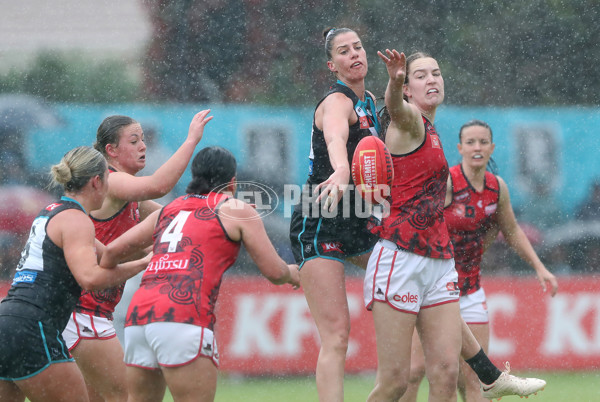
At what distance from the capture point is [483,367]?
5.09m

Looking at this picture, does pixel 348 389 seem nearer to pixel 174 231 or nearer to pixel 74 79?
pixel 174 231

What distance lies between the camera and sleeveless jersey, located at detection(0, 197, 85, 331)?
4.19 metres

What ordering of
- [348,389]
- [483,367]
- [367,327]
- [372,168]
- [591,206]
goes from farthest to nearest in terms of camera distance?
[591,206], [367,327], [348,389], [483,367], [372,168]

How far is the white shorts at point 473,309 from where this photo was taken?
20.0 feet

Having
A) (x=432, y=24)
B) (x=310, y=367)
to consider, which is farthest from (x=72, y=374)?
(x=432, y=24)

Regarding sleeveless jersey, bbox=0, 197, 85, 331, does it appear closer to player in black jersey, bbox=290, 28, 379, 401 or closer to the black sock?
player in black jersey, bbox=290, 28, 379, 401

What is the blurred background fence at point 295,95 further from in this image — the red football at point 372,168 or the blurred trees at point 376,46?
the red football at point 372,168

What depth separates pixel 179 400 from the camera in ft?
13.0

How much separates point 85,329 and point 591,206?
703 cm

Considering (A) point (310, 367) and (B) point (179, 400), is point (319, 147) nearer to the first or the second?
(B) point (179, 400)

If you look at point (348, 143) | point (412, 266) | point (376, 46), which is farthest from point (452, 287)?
point (376, 46)

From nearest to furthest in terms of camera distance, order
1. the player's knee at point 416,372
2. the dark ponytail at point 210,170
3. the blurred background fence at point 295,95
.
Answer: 1. the dark ponytail at point 210,170
2. the player's knee at point 416,372
3. the blurred background fence at point 295,95

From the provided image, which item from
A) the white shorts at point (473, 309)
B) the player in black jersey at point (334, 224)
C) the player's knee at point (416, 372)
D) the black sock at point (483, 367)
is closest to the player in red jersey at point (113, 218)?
the player in black jersey at point (334, 224)

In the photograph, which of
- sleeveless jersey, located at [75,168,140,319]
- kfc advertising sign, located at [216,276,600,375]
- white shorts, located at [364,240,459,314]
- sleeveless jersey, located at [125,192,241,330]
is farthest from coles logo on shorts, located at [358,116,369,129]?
kfc advertising sign, located at [216,276,600,375]
